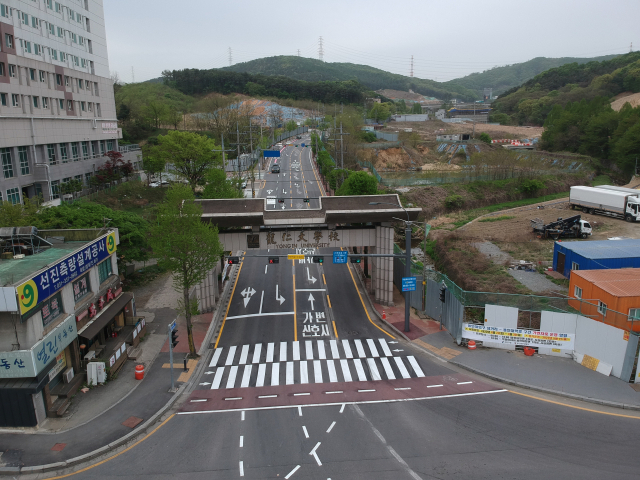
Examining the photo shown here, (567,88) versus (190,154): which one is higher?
(567,88)

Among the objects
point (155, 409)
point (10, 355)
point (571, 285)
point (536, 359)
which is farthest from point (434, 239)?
point (10, 355)

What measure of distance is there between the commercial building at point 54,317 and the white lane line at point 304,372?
993 cm

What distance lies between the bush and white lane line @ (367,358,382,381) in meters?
44.6

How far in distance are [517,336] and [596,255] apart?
11848 mm

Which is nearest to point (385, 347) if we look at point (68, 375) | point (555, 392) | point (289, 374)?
point (289, 374)

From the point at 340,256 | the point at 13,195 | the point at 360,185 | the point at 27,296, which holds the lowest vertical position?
the point at 340,256

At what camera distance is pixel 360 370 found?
2447 cm

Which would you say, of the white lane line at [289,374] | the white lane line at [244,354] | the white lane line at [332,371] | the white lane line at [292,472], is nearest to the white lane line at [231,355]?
the white lane line at [244,354]

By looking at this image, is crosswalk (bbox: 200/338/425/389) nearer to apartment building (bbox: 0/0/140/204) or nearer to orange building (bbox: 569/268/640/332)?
orange building (bbox: 569/268/640/332)

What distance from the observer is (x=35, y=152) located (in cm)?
5381

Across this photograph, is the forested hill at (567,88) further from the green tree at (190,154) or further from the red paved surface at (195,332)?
the red paved surface at (195,332)

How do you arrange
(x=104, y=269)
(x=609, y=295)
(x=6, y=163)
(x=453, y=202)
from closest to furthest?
A: (x=609, y=295) → (x=104, y=269) → (x=6, y=163) → (x=453, y=202)

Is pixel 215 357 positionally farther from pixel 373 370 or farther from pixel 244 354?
pixel 373 370

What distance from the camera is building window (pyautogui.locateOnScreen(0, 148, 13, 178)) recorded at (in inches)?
1920
